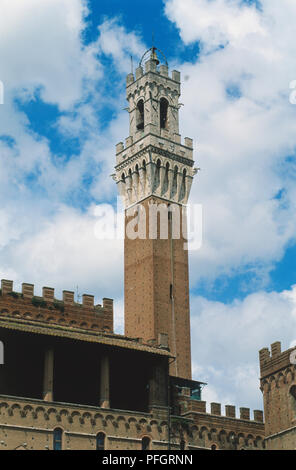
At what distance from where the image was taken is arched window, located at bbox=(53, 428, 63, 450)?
5209 cm

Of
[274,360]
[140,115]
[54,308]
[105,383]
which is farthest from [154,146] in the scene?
[105,383]

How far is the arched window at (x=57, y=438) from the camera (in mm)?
52094

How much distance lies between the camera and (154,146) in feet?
273

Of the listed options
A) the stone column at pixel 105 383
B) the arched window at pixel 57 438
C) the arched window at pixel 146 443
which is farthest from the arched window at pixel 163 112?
the arched window at pixel 57 438

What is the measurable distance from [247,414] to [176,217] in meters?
23.2

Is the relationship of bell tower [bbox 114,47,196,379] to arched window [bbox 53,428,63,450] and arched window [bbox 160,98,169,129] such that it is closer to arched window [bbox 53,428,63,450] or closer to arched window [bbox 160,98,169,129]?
arched window [bbox 160,98,169,129]

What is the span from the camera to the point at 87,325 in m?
65.4

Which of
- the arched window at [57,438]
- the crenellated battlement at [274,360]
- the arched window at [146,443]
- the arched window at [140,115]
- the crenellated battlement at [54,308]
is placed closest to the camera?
the arched window at [57,438]

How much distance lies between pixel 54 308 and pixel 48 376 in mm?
11117

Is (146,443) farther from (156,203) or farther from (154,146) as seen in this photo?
(154,146)

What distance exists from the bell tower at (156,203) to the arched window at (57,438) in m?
23.6

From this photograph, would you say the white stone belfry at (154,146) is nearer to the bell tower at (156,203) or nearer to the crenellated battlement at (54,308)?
the bell tower at (156,203)
